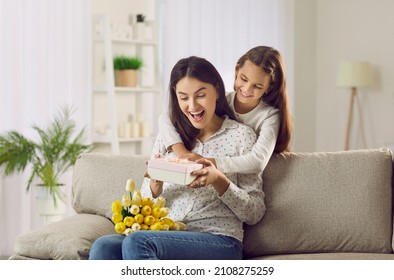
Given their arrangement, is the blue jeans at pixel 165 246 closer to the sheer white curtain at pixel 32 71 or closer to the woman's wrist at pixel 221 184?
the woman's wrist at pixel 221 184

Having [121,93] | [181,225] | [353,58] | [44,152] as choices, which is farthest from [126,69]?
[181,225]

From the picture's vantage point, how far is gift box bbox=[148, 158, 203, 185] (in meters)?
2.33

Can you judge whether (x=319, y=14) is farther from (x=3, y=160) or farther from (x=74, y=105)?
(x=3, y=160)

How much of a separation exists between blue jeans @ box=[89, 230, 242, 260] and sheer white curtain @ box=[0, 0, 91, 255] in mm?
2419

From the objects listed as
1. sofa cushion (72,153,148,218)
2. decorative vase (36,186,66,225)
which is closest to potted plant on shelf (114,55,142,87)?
decorative vase (36,186,66,225)

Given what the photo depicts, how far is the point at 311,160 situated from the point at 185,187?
20.1 inches

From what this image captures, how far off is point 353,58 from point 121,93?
2044mm

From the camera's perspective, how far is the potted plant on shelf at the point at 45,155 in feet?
14.6

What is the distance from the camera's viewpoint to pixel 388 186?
278 cm

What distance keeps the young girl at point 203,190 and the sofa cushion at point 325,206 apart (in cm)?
11

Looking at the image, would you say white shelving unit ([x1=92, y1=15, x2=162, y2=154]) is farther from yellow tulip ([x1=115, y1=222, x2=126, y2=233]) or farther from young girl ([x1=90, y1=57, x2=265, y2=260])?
yellow tulip ([x1=115, y1=222, x2=126, y2=233])

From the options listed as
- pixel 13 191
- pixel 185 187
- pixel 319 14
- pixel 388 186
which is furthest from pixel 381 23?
pixel 185 187

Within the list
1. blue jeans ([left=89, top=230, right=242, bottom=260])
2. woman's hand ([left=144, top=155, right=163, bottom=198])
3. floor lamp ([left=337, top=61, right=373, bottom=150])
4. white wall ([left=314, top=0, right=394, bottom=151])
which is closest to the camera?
blue jeans ([left=89, top=230, right=242, bottom=260])

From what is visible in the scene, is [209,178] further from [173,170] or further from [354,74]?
[354,74]
